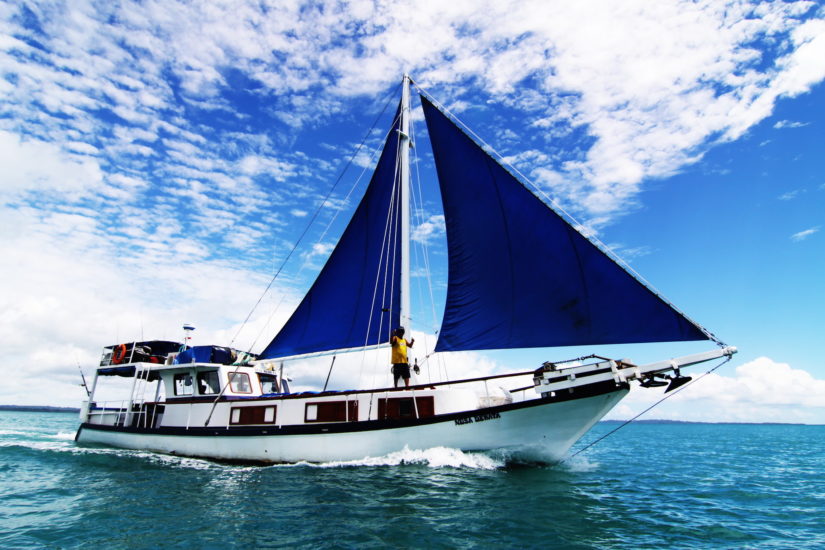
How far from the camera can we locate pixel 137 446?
19.5 meters

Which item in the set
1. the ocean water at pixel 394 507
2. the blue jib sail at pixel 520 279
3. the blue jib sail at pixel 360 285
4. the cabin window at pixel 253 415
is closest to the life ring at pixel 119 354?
the ocean water at pixel 394 507

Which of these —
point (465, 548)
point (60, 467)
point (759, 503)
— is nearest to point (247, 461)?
point (60, 467)

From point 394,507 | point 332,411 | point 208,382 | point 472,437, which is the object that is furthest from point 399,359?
point 208,382

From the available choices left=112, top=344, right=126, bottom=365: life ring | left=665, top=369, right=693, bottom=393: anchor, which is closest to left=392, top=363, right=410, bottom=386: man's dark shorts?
left=665, top=369, right=693, bottom=393: anchor

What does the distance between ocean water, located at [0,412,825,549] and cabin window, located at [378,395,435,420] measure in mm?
1143

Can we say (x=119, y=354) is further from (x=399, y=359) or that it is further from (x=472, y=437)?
(x=472, y=437)

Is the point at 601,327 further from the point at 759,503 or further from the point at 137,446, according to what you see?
the point at 137,446

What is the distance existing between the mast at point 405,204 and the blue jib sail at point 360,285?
503 millimetres

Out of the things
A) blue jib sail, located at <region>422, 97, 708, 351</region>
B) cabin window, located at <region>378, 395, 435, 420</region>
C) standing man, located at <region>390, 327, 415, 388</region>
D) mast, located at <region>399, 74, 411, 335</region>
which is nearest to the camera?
blue jib sail, located at <region>422, 97, 708, 351</region>

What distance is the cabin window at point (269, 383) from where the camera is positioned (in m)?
20.7

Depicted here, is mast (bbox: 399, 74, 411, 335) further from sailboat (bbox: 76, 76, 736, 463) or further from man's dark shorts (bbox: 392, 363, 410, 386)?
man's dark shorts (bbox: 392, 363, 410, 386)

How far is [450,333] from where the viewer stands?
14594mm

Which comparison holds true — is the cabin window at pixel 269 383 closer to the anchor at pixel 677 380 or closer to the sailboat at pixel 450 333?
the sailboat at pixel 450 333

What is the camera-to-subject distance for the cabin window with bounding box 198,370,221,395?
62.6 ft
